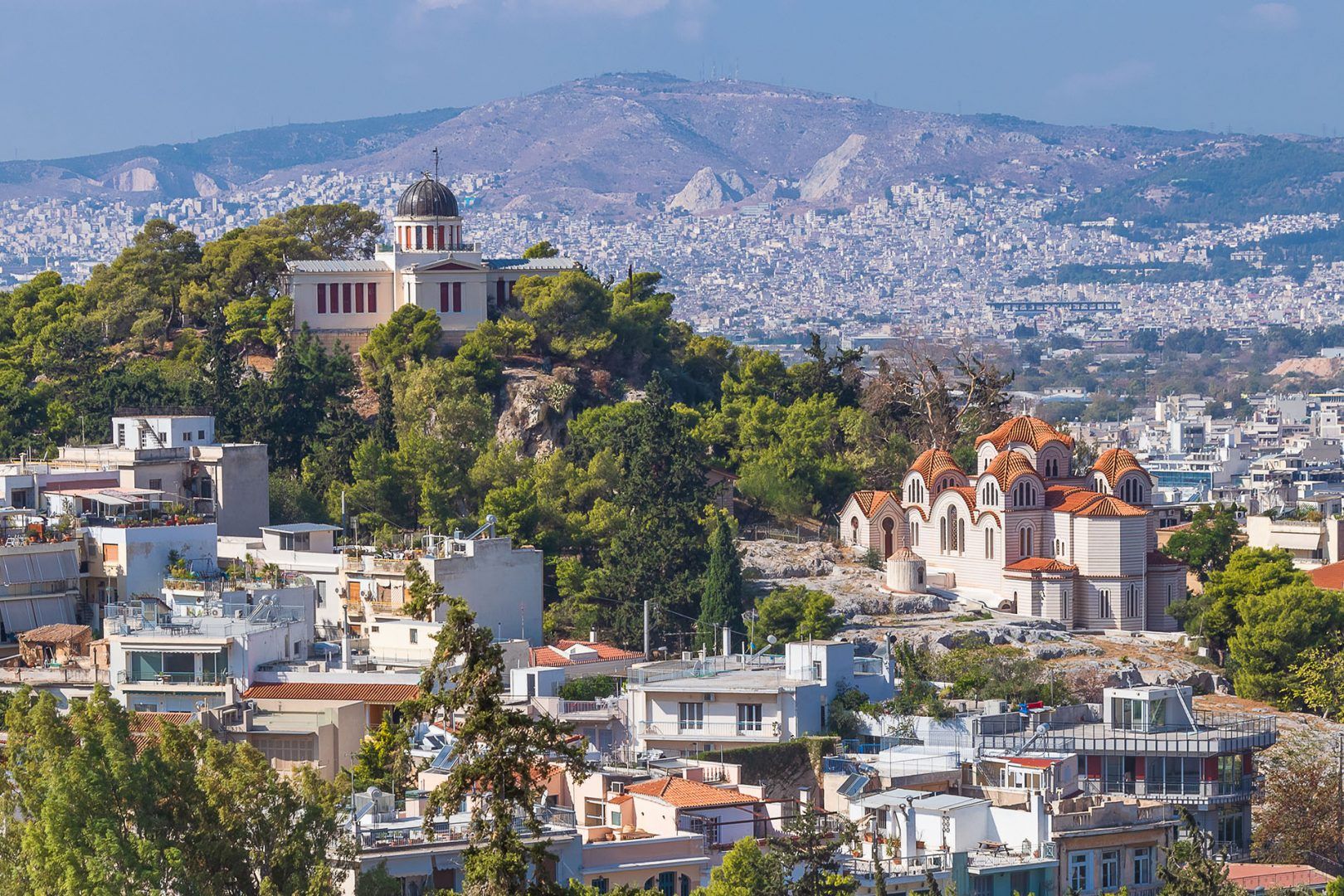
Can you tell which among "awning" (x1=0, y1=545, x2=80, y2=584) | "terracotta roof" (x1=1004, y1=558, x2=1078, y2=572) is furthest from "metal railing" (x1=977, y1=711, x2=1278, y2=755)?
"terracotta roof" (x1=1004, y1=558, x2=1078, y2=572)

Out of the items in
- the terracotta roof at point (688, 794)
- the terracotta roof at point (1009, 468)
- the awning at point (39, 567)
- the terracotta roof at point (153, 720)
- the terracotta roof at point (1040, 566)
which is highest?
Result: the terracotta roof at point (1009, 468)

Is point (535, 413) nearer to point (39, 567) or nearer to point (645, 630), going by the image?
point (645, 630)

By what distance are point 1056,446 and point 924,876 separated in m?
30.1

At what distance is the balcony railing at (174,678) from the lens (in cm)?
3694

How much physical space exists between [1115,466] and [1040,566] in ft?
12.2

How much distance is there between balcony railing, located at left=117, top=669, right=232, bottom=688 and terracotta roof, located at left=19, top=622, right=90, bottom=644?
133 inches

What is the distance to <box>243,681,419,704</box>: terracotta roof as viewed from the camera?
3641 centimetres

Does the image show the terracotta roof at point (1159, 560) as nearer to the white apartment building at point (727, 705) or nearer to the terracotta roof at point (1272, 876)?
the white apartment building at point (727, 705)

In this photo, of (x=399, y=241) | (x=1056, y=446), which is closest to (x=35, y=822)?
(x=1056, y=446)

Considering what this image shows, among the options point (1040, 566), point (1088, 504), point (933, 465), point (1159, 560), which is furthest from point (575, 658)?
point (1159, 560)

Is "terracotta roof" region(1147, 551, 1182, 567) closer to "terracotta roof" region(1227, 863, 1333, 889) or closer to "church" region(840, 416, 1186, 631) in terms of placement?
"church" region(840, 416, 1186, 631)

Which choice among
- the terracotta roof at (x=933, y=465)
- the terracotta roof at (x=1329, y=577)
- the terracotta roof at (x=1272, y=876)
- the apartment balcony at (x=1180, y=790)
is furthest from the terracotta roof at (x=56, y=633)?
the terracotta roof at (x=1329, y=577)

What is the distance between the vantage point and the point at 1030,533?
56125 millimetres

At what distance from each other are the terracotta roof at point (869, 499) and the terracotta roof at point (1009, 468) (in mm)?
2167
